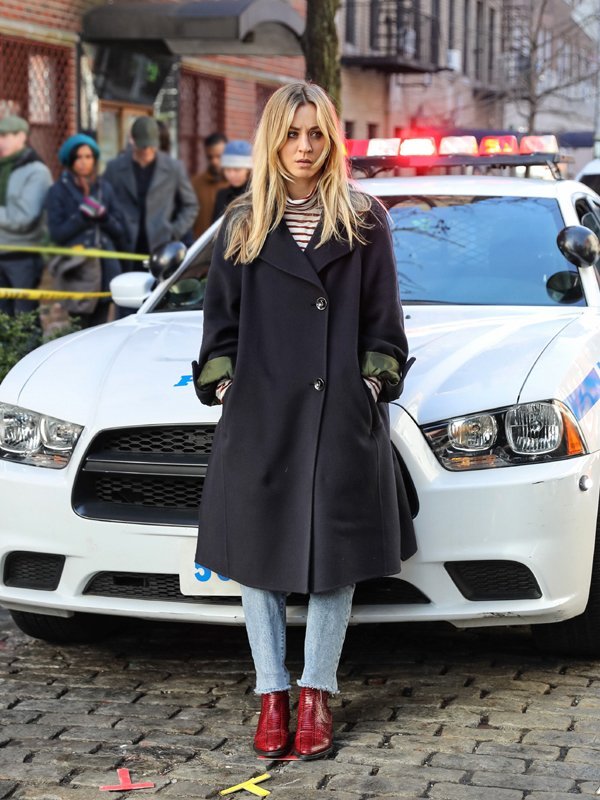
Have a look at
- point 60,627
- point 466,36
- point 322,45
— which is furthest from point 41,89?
point 466,36

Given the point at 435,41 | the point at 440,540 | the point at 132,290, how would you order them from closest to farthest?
the point at 440,540
the point at 132,290
the point at 435,41

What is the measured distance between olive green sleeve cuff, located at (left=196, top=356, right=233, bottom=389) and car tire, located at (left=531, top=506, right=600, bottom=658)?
4.61 ft

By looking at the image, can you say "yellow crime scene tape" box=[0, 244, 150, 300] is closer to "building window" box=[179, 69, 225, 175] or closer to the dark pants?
the dark pants

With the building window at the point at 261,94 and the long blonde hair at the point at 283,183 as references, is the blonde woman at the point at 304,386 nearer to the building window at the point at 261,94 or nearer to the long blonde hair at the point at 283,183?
the long blonde hair at the point at 283,183

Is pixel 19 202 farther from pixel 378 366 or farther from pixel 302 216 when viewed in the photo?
pixel 378 366

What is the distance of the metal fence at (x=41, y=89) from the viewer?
15836mm

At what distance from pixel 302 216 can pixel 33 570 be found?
1497mm

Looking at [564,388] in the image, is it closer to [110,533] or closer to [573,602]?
[573,602]

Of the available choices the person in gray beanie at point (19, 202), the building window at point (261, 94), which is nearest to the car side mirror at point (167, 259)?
the person in gray beanie at point (19, 202)

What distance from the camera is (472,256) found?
5.96 metres

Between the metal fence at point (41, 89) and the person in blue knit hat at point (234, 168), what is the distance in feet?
16.0

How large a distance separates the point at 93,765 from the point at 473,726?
1.10m

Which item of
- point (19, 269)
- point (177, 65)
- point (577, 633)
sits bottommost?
point (577, 633)

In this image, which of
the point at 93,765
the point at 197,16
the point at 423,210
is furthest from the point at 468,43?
the point at 93,765
